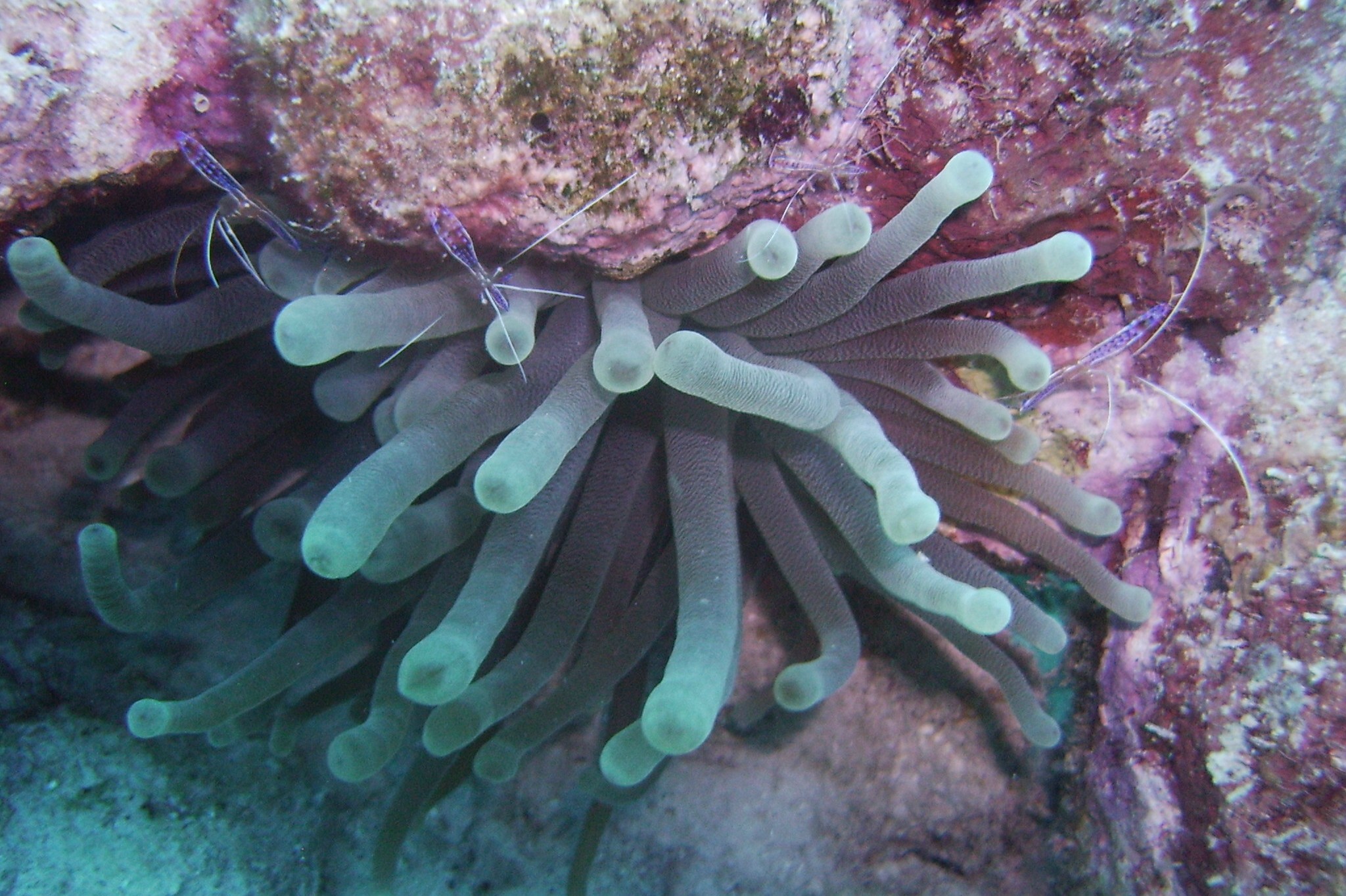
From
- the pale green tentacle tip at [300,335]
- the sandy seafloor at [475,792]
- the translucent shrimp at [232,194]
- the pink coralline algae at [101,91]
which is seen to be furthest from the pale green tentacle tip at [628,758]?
the pink coralline algae at [101,91]

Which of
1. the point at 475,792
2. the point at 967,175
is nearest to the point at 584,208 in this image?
the point at 967,175

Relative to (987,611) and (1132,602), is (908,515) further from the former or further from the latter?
(1132,602)

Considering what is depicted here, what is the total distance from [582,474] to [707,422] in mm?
420

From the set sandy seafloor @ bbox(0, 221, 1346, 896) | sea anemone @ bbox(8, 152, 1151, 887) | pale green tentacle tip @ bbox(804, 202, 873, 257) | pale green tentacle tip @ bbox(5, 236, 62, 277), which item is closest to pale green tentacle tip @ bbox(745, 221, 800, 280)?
sea anemone @ bbox(8, 152, 1151, 887)

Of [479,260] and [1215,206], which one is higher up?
[479,260]

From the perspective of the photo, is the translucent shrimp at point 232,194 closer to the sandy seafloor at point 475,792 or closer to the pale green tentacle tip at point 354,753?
the pale green tentacle tip at point 354,753

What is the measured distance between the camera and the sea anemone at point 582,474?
5.48ft

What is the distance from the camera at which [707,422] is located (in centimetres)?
224

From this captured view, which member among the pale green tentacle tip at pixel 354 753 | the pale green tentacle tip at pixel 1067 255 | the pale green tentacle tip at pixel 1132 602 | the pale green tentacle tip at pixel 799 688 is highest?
the pale green tentacle tip at pixel 1067 255

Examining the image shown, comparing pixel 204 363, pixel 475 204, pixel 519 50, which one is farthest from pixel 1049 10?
pixel 204 363

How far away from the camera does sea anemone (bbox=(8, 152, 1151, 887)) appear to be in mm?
1669

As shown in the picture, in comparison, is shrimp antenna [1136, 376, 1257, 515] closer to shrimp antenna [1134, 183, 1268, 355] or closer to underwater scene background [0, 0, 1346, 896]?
underwater scene background [0, 0, 1346, 896]

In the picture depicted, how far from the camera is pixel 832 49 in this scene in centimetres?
172

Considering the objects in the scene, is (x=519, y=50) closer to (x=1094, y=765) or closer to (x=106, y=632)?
(x=1094, y=765)
